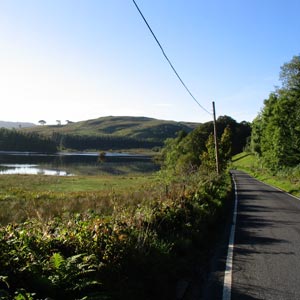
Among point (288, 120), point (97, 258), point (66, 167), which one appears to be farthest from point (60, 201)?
point (66, 167)

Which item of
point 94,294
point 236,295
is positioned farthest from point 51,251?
point 236,295

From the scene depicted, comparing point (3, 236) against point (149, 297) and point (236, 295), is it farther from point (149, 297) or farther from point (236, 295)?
point (236, 295)

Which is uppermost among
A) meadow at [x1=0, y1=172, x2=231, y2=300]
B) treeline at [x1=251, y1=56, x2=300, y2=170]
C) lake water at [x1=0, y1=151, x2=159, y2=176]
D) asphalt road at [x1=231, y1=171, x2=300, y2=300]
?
treeline at [x1=251, y1=56, x2=300, y2=170]

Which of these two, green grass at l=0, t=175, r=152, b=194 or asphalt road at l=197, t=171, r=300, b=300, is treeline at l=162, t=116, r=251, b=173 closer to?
green grass at l=0, t=175, r=152, b=194

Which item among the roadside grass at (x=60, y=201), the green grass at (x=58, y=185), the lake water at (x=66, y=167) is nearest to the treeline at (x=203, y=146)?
the roadside grass at (x=60, y=201)

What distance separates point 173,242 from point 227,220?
6.43 m

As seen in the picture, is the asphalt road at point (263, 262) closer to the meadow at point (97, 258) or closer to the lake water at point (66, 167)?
the meadow at point (97, 258)

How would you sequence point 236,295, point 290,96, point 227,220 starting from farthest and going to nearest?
Answer: 1. point 290,96
2. point 227,220
3. point 236,295

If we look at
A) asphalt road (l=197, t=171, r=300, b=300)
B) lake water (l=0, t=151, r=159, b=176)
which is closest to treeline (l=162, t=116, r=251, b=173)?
asphalt road (l=197, t=171, r=300, b=300)

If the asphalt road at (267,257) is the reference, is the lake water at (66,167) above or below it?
below

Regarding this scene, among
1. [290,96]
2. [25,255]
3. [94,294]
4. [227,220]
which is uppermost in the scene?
[290,96]

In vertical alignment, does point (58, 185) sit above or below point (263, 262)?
below

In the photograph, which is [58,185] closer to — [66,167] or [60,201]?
[60,201]

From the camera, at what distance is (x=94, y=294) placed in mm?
4281
